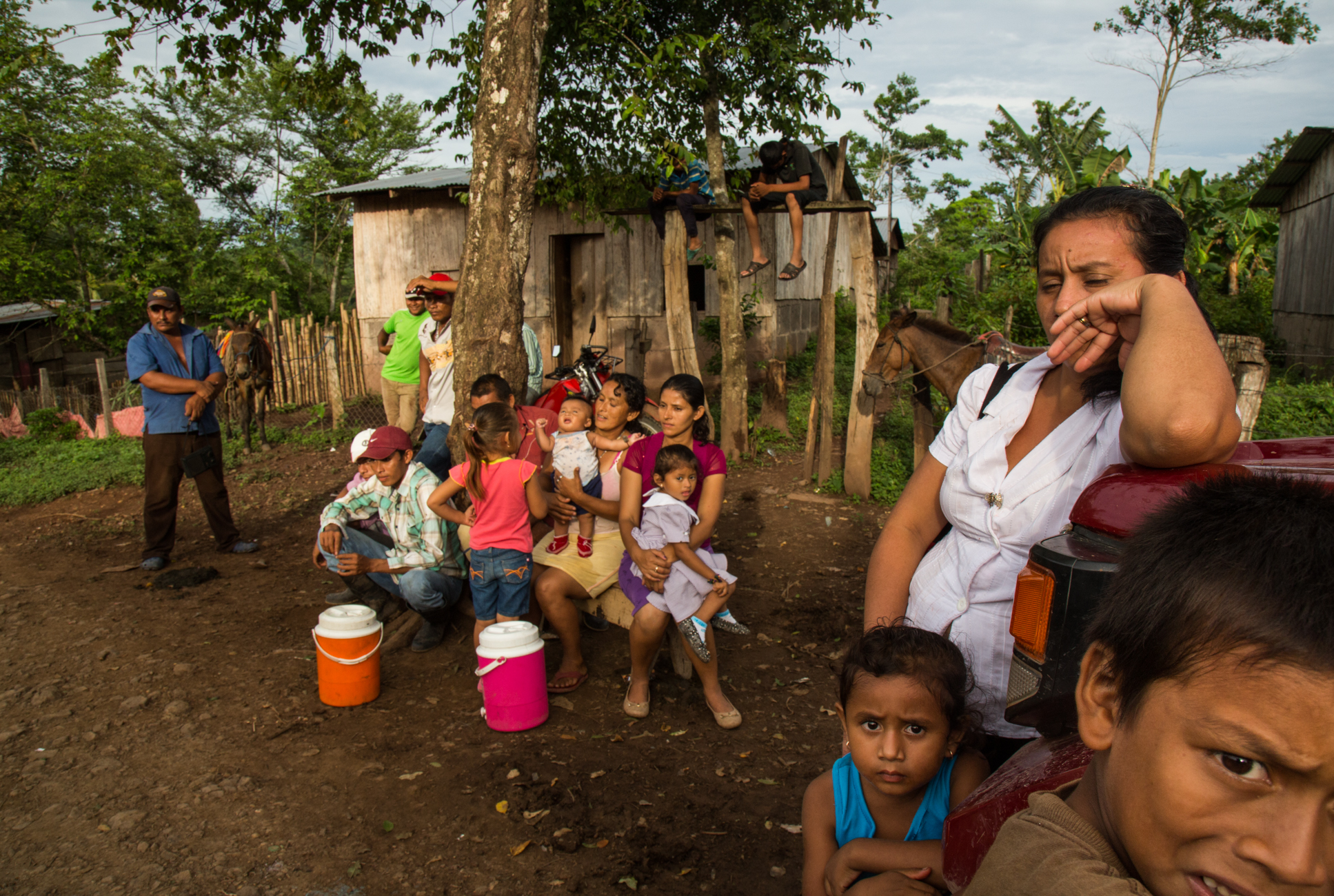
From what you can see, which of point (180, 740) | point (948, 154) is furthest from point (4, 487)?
point (948, 154)

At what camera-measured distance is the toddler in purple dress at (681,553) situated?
3.65m

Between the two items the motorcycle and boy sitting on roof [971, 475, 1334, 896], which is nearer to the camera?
boy sitting on roof [971, 475, 1334, 896]

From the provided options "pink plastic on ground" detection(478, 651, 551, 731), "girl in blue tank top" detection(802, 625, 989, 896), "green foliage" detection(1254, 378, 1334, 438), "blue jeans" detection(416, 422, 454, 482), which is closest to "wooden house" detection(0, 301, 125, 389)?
"blue jeans" detection(416, 422, 454, 482)

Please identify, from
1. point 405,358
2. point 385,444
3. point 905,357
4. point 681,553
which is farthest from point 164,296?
point 905,357

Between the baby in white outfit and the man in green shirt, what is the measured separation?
6.84ft

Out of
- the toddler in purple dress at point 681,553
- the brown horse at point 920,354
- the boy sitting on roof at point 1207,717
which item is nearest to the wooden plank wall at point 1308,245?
the brown horse at point 920,354

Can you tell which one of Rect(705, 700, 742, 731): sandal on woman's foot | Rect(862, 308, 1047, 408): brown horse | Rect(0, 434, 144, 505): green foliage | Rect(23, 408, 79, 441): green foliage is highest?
Rect(862, 308, 1047, 408): brown horse

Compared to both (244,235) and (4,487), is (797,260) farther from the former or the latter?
(244,235)

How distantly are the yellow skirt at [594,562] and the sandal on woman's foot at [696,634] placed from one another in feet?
1.85

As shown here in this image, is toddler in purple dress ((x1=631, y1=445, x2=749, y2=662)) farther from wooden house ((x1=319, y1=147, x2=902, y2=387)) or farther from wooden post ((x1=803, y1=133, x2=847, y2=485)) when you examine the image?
wooden house ((x1=319, y1=147, x2=902, y2=387))

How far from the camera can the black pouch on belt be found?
5.81m

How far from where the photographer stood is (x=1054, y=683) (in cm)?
117

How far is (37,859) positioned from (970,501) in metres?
3.35

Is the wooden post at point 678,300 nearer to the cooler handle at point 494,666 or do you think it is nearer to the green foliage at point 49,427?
the cooler handle at point 494,666
